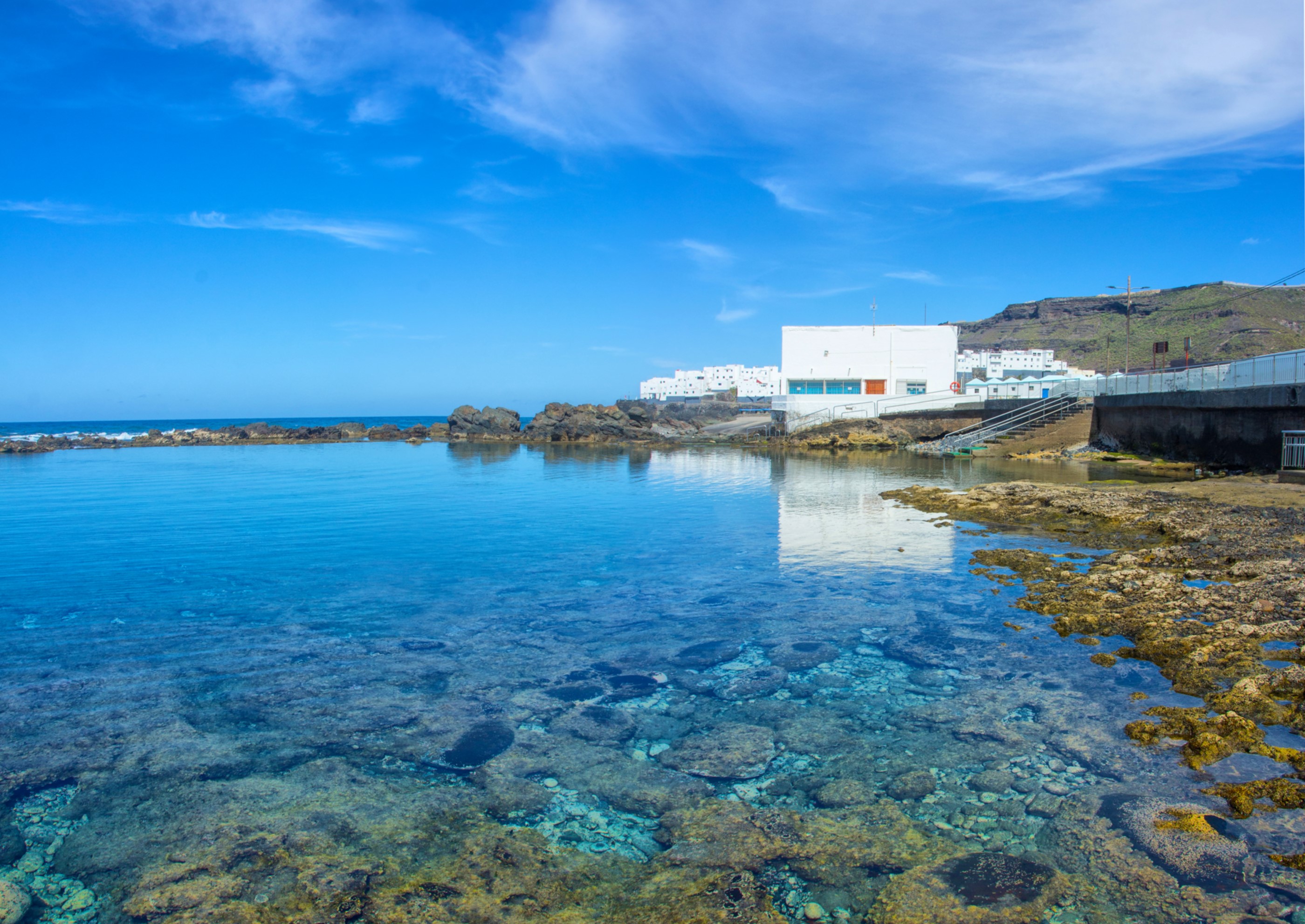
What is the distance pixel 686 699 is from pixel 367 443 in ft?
196

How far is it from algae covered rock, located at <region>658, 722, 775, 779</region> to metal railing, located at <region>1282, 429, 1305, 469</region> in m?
18.5

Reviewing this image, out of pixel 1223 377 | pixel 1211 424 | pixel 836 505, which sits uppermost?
pixel 1223 377

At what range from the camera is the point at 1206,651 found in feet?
22.2

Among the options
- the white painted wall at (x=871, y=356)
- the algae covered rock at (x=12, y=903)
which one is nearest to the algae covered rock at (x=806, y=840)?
the algae covered rock at (x=12, y=903)

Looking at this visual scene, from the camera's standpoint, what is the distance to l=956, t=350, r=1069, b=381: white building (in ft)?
379

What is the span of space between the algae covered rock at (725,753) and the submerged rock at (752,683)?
2.12ft

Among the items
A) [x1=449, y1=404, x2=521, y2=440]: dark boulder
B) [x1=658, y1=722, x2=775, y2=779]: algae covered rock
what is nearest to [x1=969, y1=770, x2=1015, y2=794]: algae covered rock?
[x1=658, y1=722, x2=775, y2=779]: algae covered rock

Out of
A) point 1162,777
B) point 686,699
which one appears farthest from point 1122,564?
point 686,699

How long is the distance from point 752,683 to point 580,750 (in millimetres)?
1979

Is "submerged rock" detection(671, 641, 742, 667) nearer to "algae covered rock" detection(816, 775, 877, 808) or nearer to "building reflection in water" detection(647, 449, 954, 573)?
"algae covered rock" detection(816, 775, 877, 808)

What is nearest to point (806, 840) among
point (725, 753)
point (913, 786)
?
point (913, 786)

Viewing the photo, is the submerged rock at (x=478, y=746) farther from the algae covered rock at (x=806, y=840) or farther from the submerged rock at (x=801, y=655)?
the submerged rock at (x=801, y=655)

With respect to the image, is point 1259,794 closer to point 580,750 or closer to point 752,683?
point 752,683

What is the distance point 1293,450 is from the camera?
59.1 feet
